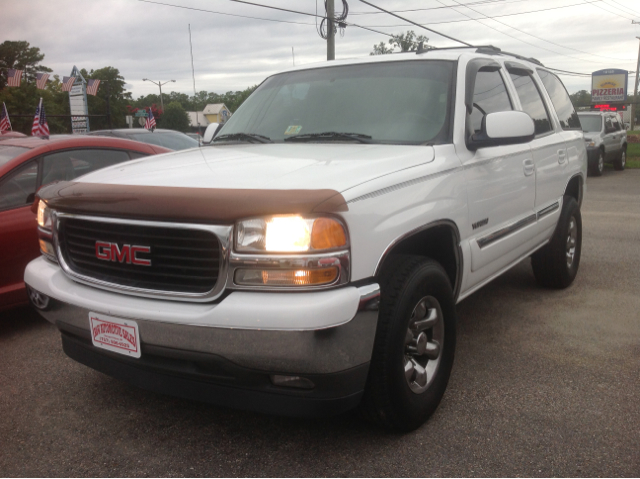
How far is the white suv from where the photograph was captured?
225 centimetres

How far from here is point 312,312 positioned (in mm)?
2172

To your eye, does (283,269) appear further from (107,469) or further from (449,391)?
(449,391)

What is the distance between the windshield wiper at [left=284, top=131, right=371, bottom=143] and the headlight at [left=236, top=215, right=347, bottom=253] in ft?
3.85

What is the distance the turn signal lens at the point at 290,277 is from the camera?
2.24 m

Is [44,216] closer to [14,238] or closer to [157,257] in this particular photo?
[157,257]

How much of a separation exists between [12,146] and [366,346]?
12.6 feet

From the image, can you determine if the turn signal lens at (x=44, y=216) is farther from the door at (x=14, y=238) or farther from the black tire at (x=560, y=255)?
the black tire at (x=560, y=255)

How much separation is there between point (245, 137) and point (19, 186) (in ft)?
6.07

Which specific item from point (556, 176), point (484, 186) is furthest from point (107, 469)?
point (556, 176)

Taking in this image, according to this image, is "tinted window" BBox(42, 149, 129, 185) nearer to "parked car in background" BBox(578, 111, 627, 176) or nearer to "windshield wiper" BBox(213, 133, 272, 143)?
"windshield wiper" BBox(213, 133, 272, 143)

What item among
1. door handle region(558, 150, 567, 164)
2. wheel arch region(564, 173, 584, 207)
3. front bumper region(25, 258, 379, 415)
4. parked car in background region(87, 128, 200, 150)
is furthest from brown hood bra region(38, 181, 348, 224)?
parked car in background region(87, 128, 200, 150)

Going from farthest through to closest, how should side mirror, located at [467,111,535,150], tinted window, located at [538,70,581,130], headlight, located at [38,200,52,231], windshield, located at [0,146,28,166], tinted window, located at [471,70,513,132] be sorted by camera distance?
tinted window, located at [538,70,581,130], windshield, located at [0,146,28,166], tinted window, located at [471,70,513,132], side mirror, located at [467,111,535,150], headlight, located at [38,200,52,231]

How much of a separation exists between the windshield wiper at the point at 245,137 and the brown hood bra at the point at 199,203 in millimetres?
1269

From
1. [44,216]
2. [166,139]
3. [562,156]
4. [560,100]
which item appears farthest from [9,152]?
[166,139]
